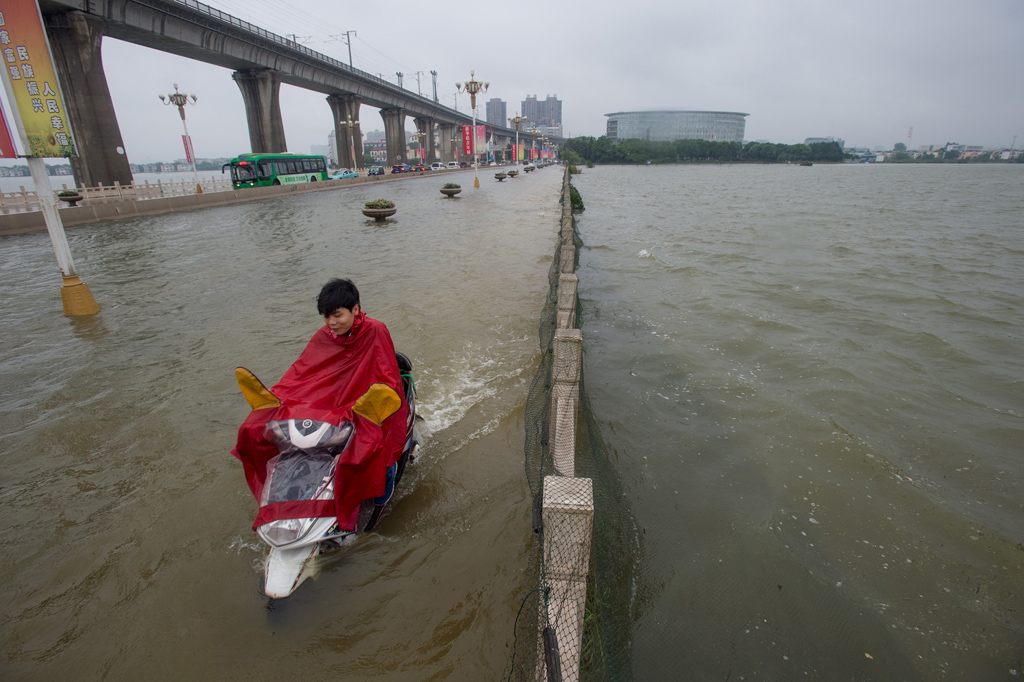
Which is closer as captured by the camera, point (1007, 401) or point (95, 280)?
point (1007, 401)

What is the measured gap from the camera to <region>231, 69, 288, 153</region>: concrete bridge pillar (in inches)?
1469

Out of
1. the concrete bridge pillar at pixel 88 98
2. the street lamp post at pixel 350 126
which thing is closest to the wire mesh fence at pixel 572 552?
the concrete bridge pillar at pixel 88 98

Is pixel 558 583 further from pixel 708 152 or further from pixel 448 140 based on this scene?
pixel 708 152

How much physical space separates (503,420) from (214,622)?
2.80 m

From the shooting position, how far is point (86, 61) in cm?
2292

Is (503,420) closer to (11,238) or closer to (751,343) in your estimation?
(751,343)

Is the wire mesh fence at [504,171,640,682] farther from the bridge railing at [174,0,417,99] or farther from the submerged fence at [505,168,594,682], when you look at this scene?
the bridge railing at [174,0,417,99]

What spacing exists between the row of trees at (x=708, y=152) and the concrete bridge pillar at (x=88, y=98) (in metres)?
99.2

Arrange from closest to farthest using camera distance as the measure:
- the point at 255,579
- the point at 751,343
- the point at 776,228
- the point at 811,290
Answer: the point at 255,579 < the point at 751,343 < the point at 811,290 < the point at 776,228

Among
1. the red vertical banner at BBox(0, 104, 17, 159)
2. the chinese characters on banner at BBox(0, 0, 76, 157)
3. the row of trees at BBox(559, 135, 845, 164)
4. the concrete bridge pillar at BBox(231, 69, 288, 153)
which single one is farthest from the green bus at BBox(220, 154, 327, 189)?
the row of trees at BBox(559, 135, 845, 164)

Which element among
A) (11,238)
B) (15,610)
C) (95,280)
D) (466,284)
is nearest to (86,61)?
(11,238)

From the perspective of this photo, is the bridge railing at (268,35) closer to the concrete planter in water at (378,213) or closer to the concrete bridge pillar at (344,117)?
the concrete bridge pillar at (344,117)

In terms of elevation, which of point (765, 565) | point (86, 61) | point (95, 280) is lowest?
point (765, 565)

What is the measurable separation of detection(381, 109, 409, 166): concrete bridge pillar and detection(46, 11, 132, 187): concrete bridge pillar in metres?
42.6
